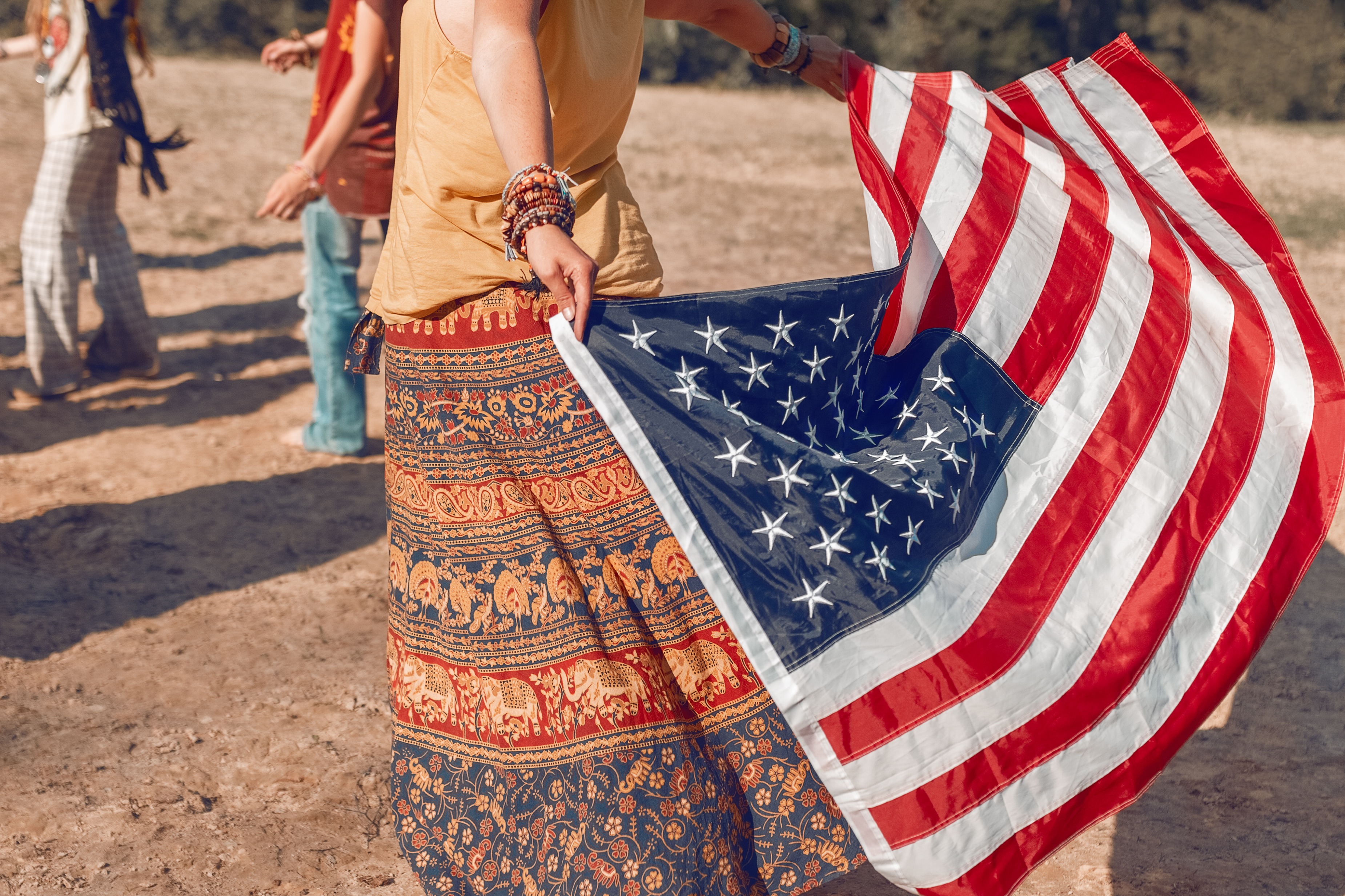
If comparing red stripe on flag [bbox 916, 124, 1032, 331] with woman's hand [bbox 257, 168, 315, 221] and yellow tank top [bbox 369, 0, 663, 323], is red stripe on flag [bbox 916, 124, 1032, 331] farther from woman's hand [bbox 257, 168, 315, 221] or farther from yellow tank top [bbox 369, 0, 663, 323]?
woman's hand [bbox 257, 168, 315, 221]

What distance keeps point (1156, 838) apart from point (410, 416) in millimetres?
1957

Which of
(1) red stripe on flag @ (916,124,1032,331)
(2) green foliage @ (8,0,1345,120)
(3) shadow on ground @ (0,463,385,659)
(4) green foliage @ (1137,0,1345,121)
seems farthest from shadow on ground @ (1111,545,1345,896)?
(4) green foliage @ (1137,0,1345,121)

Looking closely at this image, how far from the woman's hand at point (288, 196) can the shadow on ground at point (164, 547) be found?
1158mm

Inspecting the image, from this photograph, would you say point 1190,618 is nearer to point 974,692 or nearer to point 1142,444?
point 1142,444

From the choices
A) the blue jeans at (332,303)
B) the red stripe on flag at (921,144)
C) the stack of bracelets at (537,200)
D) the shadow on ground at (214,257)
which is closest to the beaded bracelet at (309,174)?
the blue jeans at (332,303)

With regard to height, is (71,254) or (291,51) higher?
(291,51)

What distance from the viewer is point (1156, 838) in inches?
106

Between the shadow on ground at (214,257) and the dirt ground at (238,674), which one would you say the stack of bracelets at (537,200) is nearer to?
the dirt ground at (238,674)

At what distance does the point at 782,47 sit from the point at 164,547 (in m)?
2.83

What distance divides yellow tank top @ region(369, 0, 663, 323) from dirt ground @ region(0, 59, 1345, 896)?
132cm

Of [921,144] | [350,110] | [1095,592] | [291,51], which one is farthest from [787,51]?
[291,51]

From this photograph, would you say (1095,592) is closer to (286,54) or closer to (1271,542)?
(1271,542)

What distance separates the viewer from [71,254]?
17.2 ft

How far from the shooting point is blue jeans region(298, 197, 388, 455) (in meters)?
4.47
